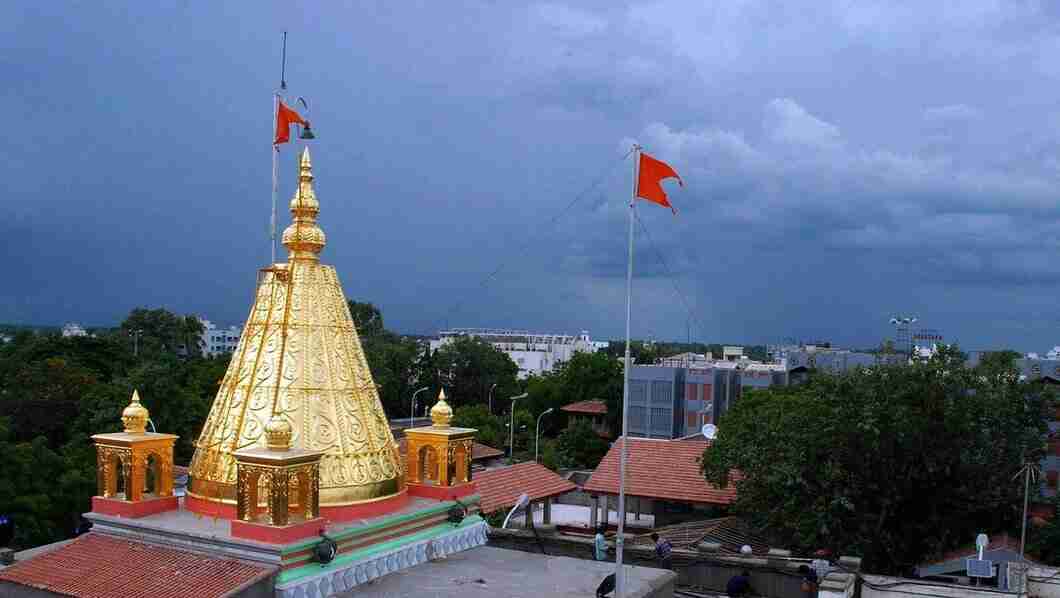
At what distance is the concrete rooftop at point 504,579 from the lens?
10.9 m

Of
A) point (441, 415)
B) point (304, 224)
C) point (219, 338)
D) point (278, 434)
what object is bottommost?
point (219, 338)

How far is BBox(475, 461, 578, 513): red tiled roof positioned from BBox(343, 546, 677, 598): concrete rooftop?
32.2 feet

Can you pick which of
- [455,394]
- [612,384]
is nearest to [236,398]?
[612,384]

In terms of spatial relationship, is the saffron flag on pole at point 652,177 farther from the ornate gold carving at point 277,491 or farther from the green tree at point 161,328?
the green tree at point 161,328

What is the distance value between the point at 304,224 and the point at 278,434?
3581mm

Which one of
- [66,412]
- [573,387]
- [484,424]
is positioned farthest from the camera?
[573,387]

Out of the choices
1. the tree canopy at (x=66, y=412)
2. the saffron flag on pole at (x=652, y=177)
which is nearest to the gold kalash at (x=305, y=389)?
the saffron flag on pole at (x=652, y=177)

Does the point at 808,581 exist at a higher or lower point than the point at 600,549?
lower

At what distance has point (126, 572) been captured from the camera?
33.3 feet

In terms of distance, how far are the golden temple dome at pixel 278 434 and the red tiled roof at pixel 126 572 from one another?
1.41m

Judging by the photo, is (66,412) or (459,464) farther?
(66,412)

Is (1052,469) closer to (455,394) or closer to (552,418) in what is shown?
(552,418)

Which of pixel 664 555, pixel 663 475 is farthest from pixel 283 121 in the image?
pixel 663 475

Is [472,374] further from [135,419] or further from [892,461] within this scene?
[135,419]
